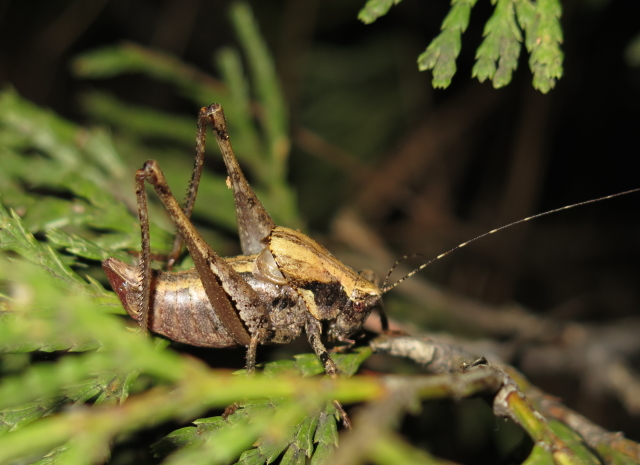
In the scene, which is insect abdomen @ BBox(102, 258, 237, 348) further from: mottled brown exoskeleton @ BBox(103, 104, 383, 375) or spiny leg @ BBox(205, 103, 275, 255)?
spiny leg @ BBox(205, 103, 275, 255)

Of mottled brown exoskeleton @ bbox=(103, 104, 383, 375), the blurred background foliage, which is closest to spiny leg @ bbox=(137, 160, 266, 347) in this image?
mottled brown exoskeleton @ bbox=(103, 104, 383, 375)

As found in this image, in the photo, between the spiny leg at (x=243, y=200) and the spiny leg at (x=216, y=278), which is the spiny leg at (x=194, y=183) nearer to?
the spiny leg at (x=243, y=200)

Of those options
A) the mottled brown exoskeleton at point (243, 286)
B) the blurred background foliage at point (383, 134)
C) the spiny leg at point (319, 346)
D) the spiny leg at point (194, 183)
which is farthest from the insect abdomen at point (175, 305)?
the blurred background foliage at point (383, 134)

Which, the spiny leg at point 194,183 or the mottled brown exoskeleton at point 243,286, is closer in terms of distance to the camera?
the mottled brown exoskeleton at point 243,286

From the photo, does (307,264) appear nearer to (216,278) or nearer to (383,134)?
(216,278)

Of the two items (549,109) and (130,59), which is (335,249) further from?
(549,109)
